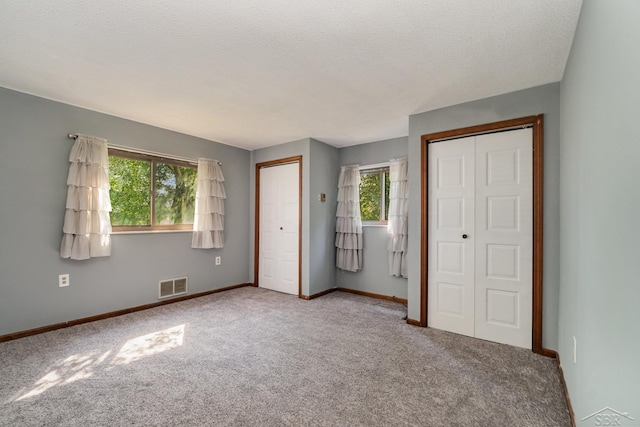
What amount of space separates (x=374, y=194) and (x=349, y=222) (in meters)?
0.60

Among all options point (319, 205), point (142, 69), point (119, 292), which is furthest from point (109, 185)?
point (319, 205)

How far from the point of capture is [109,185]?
332 cm

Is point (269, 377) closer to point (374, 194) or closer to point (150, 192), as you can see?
point (150, 192)

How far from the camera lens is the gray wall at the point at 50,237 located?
269cm

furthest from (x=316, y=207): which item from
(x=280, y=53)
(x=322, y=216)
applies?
(x=280, y=53)

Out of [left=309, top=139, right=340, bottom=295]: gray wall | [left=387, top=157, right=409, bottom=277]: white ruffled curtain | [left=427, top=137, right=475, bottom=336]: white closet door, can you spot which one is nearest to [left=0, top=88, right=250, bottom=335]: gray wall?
[left=309, top=139, right=340, bottom=295]: gray wall

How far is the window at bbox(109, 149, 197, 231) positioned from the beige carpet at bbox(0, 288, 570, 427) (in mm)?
1223

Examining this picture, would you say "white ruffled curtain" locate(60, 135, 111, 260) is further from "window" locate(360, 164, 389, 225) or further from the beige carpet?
"window" locate(360, 164, 389, 225)

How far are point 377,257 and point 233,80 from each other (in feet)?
10.2

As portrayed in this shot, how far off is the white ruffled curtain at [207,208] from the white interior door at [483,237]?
3.00 meters

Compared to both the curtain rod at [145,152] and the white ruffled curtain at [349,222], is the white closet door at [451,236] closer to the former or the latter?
the white ruffled curtain at [349,222]

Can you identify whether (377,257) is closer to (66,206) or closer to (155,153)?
(155,153)

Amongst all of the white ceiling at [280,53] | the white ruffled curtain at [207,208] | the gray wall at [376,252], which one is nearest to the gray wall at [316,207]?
the gray wall at [376,252]

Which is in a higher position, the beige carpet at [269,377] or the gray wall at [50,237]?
the gray wall at [50,237]
